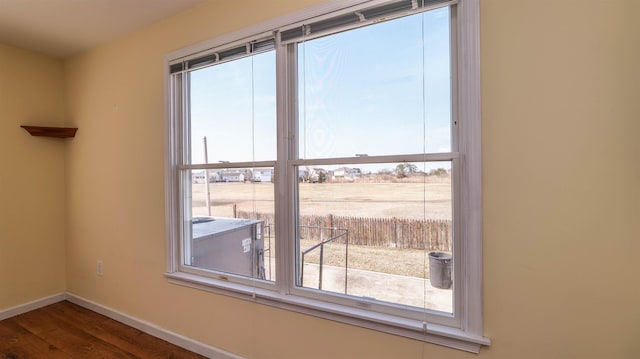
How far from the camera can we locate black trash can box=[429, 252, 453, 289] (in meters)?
1.45

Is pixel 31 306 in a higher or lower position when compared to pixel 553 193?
lower

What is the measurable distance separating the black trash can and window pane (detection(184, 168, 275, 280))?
98 centimetres

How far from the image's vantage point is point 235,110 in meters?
2.11

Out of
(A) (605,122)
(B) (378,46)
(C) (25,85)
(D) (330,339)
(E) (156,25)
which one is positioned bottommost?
(D) (330,339)

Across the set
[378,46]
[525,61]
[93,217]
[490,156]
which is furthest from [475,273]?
[93,217]

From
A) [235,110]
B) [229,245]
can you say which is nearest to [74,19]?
[235,110]

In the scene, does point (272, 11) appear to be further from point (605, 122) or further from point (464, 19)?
point (605, 122)

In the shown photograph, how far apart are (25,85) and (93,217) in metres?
1.45

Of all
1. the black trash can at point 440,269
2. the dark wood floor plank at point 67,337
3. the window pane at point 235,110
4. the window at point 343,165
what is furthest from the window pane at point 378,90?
the dark wood floor plank at point 67,337

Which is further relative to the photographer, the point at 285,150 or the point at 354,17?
the point at 285,150

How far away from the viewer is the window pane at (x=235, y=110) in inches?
76.2

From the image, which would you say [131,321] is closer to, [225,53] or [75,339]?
[75,339]

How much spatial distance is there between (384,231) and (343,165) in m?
0.44

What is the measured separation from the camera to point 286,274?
184cm
